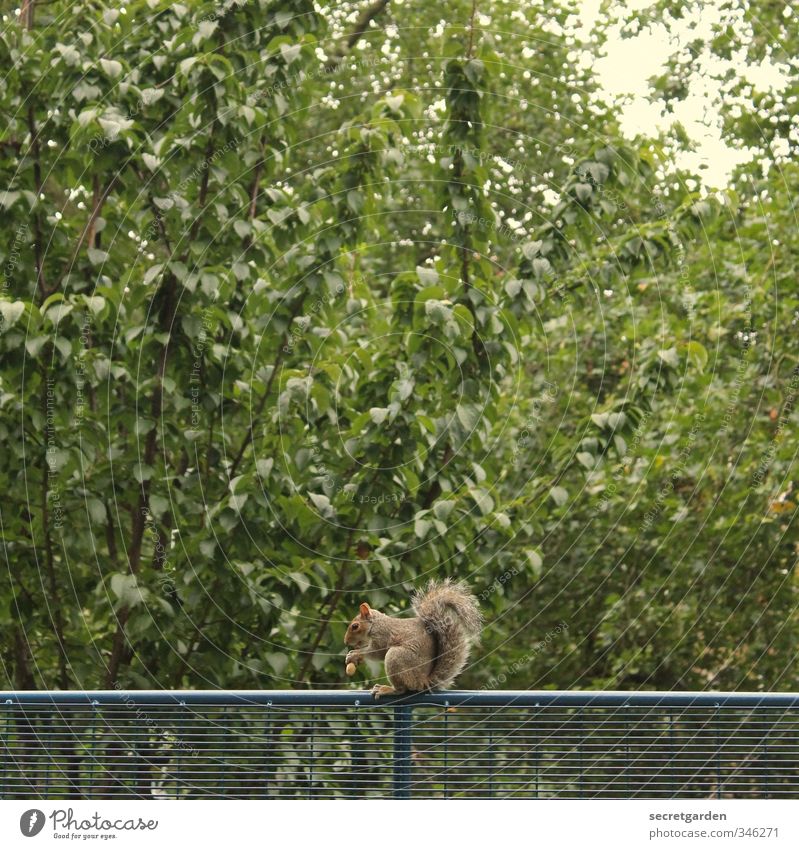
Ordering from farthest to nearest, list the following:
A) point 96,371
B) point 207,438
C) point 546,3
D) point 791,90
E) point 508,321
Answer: point 546,3, point 791,90, point 207,438, point 508,321, point 96,371

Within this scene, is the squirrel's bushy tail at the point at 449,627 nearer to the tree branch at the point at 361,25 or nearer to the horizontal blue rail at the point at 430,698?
the horizontal blue rail at the point at 430,698

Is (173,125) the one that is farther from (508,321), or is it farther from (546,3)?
(546,3)

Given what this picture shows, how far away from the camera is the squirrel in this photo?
5062 mm

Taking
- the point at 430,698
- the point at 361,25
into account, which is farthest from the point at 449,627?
the point at 361,25

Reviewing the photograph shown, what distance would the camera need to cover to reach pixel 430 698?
16.1ft

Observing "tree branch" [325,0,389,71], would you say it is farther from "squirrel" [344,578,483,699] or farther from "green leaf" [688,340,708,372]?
"squirrel" [344,578,483,699]

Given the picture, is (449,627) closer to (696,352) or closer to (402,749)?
(402,749)

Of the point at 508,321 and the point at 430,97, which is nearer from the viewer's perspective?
the point at 508,321

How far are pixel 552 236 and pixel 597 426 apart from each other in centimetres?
107

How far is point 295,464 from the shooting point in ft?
Answer: 21.4

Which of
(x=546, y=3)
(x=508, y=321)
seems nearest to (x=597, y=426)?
(x=508, y=321)

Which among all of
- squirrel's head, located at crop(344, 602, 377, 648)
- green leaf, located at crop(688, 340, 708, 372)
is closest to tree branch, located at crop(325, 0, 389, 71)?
green leaf, located at crop(688, 340, 708, 372)

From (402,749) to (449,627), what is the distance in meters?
0.58

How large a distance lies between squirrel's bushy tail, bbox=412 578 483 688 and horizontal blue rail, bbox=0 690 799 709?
0.77ft
